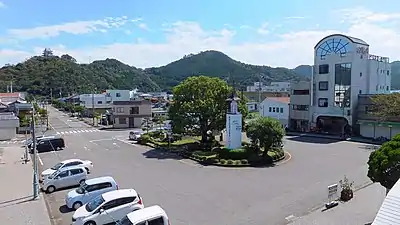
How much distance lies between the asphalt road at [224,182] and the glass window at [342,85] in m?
9.67

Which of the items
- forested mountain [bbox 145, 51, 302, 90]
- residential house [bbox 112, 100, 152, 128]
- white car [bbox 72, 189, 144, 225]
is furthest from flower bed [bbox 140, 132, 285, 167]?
forested mountain [bbox 145, 51, 302, 90]

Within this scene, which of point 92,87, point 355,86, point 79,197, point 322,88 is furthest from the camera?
point 92,87

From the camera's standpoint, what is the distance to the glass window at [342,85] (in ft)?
130

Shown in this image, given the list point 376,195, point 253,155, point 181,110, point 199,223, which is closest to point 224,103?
point 181,110

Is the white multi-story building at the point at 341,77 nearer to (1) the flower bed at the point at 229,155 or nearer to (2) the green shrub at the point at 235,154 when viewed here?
(1) the flower bed at the point at 229,155

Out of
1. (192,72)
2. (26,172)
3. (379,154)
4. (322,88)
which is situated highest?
(192,72)

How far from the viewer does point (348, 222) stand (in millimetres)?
13094

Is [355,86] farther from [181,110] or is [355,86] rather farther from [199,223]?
[199,223]

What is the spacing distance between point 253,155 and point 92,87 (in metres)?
100

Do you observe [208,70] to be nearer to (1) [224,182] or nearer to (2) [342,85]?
(2) [342,85]

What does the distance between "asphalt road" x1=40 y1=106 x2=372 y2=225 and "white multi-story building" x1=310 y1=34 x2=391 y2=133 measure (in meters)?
9.77

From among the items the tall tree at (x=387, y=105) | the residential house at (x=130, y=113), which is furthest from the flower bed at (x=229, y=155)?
the residential house at (x=130, y=113)

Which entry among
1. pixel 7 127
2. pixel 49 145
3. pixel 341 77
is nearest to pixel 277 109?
pixel 341 77

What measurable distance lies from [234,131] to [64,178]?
12.9 metres
